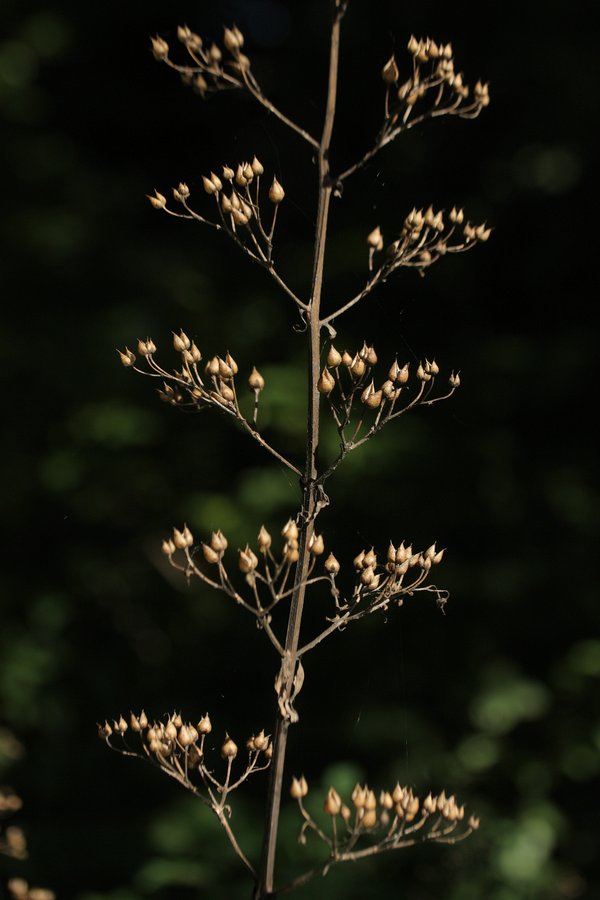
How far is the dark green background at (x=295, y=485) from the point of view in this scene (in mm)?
3254

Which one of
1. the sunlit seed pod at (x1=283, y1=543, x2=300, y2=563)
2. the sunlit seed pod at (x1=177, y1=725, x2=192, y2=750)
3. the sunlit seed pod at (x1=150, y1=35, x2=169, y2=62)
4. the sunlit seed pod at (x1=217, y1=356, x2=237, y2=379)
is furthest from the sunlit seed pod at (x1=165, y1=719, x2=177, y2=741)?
the sunlit seed pod at (x1=150, y1=35, x2=169, y2=62)

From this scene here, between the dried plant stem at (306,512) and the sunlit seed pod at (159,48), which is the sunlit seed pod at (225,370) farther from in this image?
the sunlit seed pod at (159,48)

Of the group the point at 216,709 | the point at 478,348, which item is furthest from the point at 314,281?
the point at 216,709

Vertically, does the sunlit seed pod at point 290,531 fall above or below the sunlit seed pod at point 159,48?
below

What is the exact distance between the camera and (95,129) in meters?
4.88

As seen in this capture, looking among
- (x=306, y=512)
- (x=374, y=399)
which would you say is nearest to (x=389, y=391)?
(x=374, y=399)

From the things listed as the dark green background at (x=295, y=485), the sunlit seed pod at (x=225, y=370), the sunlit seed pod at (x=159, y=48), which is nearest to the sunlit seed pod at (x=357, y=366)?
the sunlit seed pod at (x=225, y=370)

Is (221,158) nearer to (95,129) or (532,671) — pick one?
(95,129)

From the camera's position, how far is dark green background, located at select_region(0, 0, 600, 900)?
325 cm

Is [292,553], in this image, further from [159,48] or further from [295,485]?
[295,485]

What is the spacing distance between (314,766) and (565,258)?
227 cm

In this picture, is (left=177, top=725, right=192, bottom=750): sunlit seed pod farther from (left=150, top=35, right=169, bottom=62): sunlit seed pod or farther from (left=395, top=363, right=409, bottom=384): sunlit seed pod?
(left=150, top=35, right=169, bottom=62): sunlit seed pod

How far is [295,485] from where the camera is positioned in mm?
3350

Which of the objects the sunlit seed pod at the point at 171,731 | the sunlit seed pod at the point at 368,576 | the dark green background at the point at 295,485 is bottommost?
the sunlit seed pod at the point at 171,731
